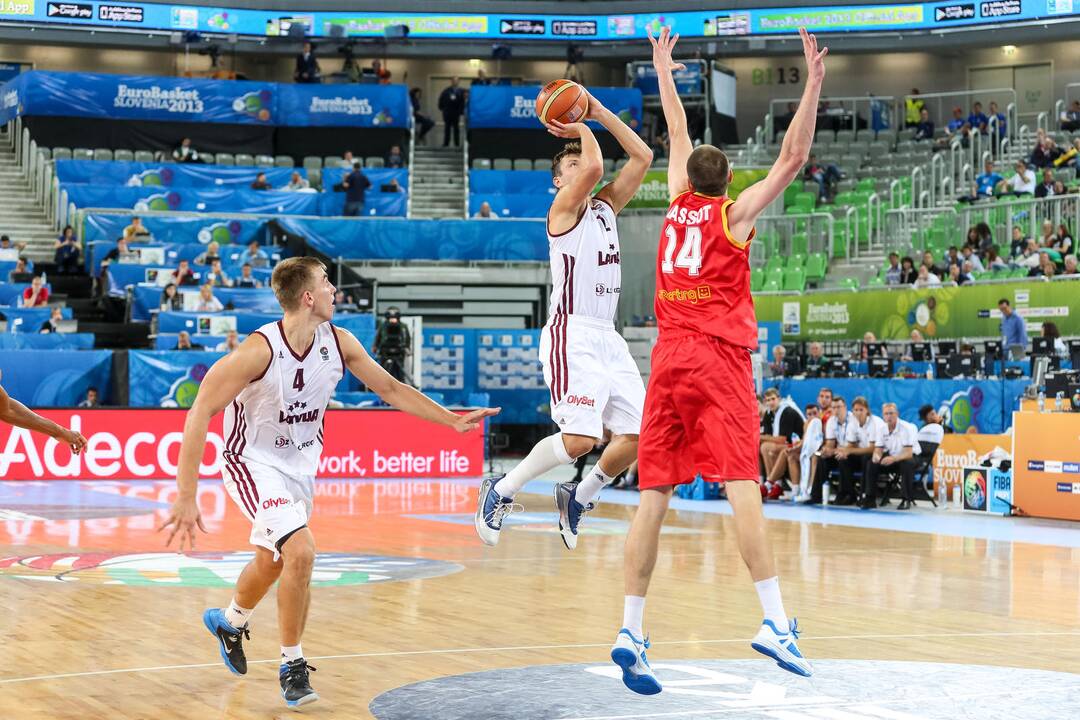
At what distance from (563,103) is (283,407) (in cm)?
201

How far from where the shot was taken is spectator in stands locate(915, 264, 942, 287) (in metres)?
23.8

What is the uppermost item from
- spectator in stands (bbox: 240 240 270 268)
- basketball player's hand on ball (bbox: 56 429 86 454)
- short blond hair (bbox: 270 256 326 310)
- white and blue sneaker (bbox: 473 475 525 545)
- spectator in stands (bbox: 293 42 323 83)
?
spectator in stands (bbox: 293 42 323 83)

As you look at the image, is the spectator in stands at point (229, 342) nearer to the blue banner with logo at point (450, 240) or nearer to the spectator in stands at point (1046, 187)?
the blue banner with logo at point (450, 240)

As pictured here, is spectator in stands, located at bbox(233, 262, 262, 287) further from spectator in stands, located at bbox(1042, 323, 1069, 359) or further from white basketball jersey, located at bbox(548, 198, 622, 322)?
white basketball jersey, located at bbox(548, 198, 622, 322)

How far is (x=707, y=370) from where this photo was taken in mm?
6125

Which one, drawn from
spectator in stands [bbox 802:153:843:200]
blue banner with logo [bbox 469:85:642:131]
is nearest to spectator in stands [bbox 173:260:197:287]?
blue banner with logo [bbox 469:85:642:131]

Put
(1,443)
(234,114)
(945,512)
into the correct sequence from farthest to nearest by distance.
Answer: (234,114), (1,443), (945,512)

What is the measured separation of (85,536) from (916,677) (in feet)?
30.5

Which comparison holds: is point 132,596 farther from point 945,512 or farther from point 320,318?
point 945,512

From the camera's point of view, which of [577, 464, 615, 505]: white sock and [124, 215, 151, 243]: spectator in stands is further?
[124, 215, 151, 243]: spectator in stands

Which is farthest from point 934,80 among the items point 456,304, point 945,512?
point 945,512

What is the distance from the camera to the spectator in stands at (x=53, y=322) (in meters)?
23.5

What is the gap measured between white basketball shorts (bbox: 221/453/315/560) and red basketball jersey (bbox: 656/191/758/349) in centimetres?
189

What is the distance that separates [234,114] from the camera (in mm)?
33875
